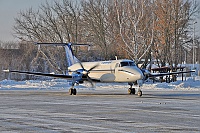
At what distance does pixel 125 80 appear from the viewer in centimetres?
3097

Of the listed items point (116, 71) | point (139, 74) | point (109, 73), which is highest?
point (116, 71)

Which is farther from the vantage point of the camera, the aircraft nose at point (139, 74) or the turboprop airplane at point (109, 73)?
the turboprop airplane at point (109, 73)

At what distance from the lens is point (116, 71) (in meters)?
31.7

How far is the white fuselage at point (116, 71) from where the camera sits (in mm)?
30328

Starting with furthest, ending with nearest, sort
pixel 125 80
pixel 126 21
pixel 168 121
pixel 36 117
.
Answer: pixel 126 21
pixel 125 80
pixel 36 117
pixel 168 121

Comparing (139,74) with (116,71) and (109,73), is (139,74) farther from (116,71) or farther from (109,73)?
(109,73)

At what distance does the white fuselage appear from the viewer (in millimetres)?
30328

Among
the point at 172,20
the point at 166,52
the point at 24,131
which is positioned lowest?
the point at 24,131

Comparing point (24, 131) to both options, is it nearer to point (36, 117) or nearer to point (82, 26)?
point (36, 117)

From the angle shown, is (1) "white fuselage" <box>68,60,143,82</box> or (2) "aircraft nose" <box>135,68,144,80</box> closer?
(2) "aircraft nose" <box>135,68,144,80</box>

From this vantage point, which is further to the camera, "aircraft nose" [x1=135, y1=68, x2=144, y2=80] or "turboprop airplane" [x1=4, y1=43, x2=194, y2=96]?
"turboprop airplane" [x1=4, y1=43, x2=194, y2=96]

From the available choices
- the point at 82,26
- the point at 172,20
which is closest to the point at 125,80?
the point at 172,20

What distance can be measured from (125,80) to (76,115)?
13735 millimetres

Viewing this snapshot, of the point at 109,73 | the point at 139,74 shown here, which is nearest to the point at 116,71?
the point at 109,73
